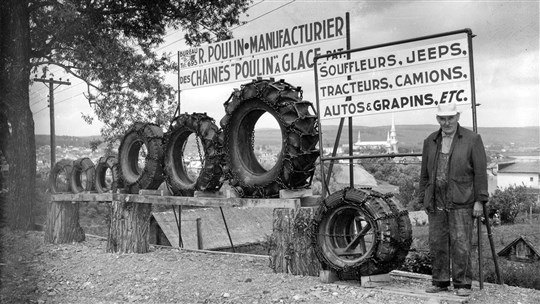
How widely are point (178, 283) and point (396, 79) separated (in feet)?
12.0

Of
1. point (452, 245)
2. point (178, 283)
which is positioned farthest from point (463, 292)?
point (178, 283)

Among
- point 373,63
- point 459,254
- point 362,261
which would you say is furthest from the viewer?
point 373,63

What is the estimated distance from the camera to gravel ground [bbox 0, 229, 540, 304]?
606cm

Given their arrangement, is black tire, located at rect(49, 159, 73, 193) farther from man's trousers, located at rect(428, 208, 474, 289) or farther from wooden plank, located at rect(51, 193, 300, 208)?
man's trousers, located at rect(428, 208, 474, 289)

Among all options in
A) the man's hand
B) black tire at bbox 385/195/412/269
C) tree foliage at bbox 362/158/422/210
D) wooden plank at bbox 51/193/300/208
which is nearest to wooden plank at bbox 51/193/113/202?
wooden plank at bbox 51/193/300/208

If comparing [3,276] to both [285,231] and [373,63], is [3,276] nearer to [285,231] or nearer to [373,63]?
[285,231]

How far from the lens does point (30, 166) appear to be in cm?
1520

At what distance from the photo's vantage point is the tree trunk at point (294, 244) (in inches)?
290

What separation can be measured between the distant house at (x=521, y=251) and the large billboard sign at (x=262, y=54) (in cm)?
698

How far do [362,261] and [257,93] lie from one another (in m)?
2.71

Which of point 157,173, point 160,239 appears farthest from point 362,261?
point 160,239

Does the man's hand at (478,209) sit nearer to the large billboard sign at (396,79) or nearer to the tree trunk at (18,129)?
the large billboard sign at (396,79)

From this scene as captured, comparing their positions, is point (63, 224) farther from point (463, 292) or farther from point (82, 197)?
point (463, 292)

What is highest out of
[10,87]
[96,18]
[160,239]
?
[96,18]
